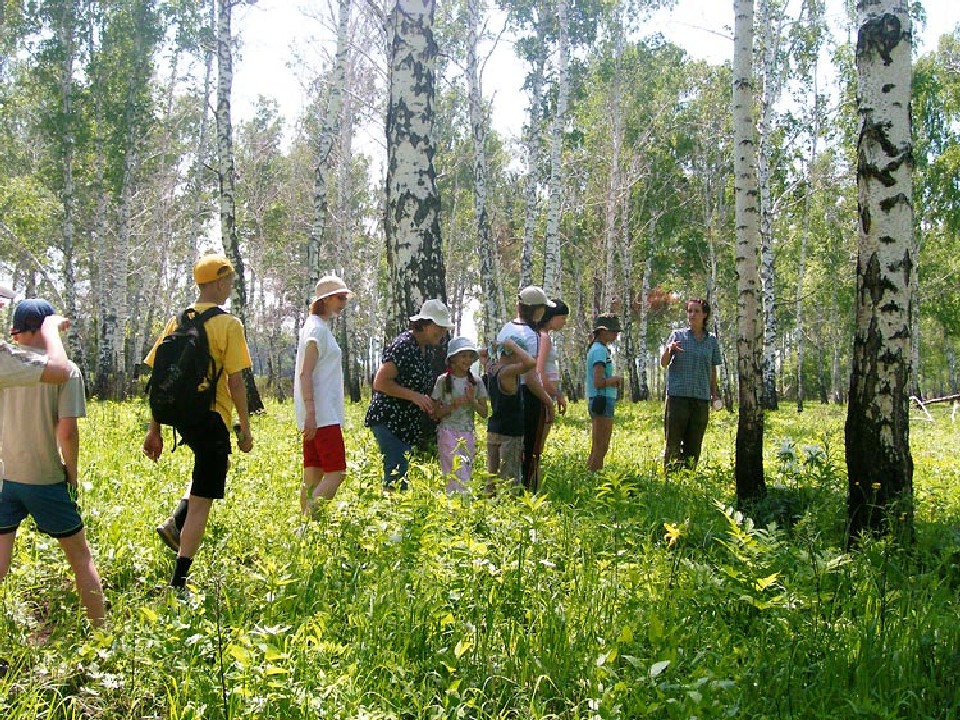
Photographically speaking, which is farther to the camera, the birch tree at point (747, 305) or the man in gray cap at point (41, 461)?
the birch tree at point (747, 305)

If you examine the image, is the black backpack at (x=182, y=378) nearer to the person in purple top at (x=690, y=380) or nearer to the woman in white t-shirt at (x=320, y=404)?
the woman in white t-shirt at (x=320, y=404)

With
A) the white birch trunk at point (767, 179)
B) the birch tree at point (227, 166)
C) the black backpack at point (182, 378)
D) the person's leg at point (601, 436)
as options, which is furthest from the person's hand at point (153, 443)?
the white birch trunk at point (767, 179)

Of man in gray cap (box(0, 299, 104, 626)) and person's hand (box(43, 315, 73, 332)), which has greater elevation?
person's hand (box(43, 315, 73, 332))

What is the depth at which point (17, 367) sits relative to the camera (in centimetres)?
315

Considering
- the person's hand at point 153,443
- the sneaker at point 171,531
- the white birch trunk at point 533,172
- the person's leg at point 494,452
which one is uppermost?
the white birch trunk at point 533,172

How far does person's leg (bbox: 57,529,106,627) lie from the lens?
3.52 m

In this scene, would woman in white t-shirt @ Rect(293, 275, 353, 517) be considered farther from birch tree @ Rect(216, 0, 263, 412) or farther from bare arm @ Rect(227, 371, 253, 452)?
birch tree @ Rect(216, 0, 263, 412)

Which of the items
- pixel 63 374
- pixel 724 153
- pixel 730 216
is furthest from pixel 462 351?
pixel 730 216

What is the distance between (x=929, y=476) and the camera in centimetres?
816

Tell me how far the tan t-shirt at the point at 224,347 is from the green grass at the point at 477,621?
0.88m

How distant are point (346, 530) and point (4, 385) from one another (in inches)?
75.2

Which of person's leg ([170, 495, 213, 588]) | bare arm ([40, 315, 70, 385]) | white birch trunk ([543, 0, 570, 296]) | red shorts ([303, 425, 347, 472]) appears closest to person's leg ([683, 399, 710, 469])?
red shorts ([303, 425, 347, 472])

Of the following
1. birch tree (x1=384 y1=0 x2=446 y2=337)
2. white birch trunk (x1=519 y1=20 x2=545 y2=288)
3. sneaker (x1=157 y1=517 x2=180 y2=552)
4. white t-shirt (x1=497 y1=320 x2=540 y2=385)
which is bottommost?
sneaker (x1=157 y1=517 x2=180 y2=552)

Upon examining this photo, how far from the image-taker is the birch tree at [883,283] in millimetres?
4895
